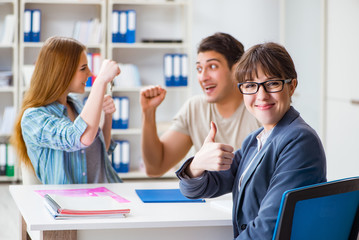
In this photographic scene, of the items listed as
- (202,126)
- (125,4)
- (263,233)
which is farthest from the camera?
(125,4)

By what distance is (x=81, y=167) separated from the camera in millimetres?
2434

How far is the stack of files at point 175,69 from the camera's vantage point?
17.3 ft

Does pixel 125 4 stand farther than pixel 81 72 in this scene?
Yes

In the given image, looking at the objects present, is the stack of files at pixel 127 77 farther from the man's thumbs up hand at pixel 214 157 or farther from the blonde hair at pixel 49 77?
the man's thumbs up hand at pixel 214 157

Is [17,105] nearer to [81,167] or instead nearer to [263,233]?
[81,167]

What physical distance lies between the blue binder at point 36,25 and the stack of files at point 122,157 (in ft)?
4.08

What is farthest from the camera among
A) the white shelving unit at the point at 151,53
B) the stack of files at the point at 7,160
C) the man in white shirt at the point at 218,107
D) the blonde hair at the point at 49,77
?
the white shelving unit at the point at 151,53

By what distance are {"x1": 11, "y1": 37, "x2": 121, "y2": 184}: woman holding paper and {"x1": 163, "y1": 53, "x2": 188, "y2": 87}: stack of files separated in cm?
274

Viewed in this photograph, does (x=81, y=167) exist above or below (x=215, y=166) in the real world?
below

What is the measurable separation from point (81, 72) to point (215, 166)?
114 cm

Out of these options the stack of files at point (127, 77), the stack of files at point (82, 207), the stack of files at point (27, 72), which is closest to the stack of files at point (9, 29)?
the stack of files at point (27, 72)

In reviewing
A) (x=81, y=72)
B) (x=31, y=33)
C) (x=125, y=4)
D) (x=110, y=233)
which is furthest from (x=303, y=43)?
(x=110, y=233)

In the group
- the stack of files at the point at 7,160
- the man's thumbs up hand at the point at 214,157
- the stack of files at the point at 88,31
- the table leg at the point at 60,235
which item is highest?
the stack of files at the point at 88,31

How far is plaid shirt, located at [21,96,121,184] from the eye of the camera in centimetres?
229
